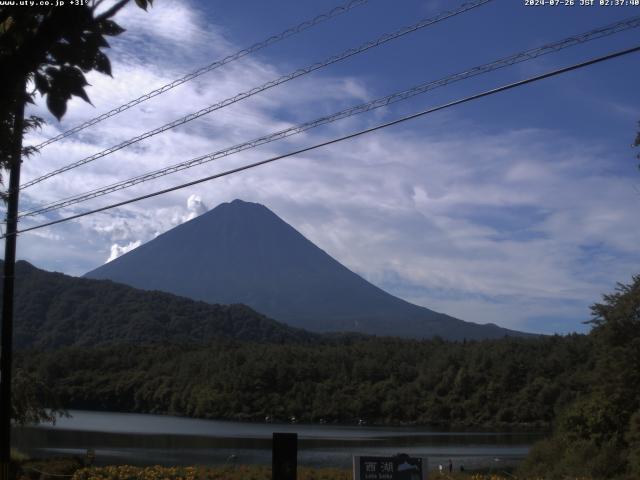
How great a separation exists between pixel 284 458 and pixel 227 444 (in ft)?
156

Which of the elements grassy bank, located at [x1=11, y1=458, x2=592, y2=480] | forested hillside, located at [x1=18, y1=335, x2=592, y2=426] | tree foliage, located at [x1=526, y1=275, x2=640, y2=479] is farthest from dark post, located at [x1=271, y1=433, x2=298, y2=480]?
forested hillside, located at [x1=18, y1=335, x2=592, y2=426]

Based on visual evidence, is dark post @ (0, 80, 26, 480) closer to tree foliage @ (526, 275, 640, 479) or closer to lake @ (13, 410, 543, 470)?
tree foliage @ (526, 275, 640, 479)

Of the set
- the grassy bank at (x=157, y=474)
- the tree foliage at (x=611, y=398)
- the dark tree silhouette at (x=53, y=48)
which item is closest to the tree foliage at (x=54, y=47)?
the dark tree silhouette at (x=53, y=48)

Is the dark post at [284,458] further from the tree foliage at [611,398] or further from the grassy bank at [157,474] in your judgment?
the tree foliage at [611,398]

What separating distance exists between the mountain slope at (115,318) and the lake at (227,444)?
74.2 m

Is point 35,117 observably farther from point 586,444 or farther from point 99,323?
point 99,323

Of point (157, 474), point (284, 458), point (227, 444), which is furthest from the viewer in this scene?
point (227, 444)

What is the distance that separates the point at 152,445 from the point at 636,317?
34.5 meters

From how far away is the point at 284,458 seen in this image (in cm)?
878

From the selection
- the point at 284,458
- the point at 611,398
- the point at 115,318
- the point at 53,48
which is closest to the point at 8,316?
the point at 284,458

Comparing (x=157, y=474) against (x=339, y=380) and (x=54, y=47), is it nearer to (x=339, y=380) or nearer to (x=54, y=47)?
(x=54, y=47)

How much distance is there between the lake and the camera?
4134 centimetres

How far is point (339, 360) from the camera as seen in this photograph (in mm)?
99875

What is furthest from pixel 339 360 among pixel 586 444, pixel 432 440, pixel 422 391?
pixel 586 444
